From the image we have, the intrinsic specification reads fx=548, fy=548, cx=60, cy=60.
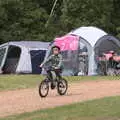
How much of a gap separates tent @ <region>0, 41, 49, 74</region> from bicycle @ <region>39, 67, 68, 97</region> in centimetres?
1318

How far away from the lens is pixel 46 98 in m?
15.5

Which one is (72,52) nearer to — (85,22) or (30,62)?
(30,62)

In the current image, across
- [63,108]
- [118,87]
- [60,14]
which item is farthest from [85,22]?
[63,108]

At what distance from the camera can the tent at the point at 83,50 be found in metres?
27.5

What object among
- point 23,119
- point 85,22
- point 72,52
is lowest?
point 23,119

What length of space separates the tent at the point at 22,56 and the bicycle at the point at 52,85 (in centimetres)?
1318

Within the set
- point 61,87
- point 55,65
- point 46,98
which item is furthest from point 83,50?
point 46,98

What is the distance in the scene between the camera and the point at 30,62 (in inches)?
1180

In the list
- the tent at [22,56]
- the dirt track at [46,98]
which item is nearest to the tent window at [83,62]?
the tent at [22,56]

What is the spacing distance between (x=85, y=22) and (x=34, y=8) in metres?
4.76

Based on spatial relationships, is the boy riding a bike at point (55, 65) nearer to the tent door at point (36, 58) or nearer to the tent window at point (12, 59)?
the tent door at point (36, 58)

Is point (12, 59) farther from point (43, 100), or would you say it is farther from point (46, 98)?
point (43, 100)

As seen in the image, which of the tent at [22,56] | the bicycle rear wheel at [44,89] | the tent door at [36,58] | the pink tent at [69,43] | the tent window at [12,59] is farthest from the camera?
the tent window at [12,59]

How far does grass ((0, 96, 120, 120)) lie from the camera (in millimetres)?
11258
